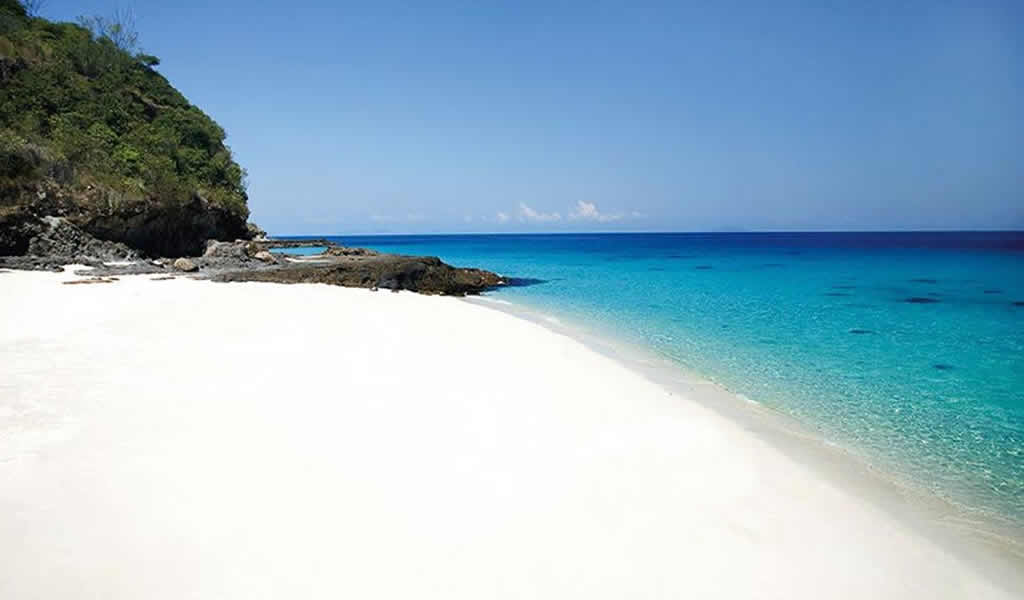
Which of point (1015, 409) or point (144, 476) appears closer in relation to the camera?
point (144, 476)

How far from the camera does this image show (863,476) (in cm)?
627

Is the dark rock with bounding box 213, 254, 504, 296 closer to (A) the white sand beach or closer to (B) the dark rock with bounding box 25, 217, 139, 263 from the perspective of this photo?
(B) the dark rock with bounding box 25, 217, 139, 263

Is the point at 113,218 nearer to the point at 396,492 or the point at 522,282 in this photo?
the point at 522,282

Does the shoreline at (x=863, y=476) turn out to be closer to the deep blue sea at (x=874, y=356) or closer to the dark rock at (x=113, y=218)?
the deep blue sea at (x=874, y=356)

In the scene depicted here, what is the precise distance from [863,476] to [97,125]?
33270 mm

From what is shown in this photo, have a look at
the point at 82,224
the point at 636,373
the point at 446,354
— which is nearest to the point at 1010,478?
the point at 636,373

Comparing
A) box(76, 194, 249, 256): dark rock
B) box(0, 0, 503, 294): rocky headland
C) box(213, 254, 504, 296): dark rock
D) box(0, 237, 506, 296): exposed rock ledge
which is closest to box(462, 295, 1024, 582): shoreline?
box(213, 254, 504, 296): dark rock

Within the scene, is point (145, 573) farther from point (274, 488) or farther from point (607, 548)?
point (607, 548)

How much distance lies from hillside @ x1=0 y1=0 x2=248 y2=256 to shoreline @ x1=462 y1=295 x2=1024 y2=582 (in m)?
23.1

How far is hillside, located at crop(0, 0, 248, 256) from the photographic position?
20.2 metres

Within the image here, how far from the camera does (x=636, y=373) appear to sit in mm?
10195

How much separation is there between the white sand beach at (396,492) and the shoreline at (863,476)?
0.30 m

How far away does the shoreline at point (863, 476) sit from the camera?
4.91 meters

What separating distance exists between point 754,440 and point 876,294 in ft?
86.0
